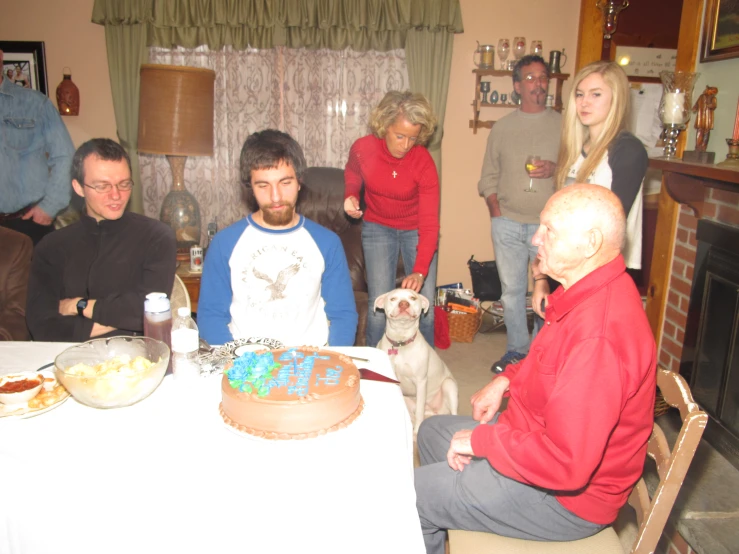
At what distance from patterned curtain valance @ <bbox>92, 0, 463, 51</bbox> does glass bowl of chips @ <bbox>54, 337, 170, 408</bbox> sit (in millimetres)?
3579

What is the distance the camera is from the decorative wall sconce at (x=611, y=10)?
4102 millimetres

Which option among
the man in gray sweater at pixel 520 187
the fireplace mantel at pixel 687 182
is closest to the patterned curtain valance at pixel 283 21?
the man in gray sweater at pixel 520 187

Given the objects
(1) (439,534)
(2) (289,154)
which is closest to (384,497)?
(1) (439,534)

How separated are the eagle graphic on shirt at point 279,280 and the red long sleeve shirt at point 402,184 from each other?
3.72 feet

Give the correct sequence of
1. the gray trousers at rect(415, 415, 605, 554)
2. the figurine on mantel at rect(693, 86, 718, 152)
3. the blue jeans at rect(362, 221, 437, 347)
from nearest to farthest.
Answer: the gray trousers at rect(415, 415, 605, 554) → the figurine on mantel at rect(693, 86, 718, 152) → the blue jeans at rect(362, 221, 437, 347)

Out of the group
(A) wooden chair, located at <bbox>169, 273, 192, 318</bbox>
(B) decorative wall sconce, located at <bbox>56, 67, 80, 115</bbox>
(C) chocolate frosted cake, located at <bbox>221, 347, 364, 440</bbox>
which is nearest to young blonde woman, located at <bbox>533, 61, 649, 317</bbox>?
(C) chocolate frosted cake, located at <bbox>221, 347, 364, 440</bbox>

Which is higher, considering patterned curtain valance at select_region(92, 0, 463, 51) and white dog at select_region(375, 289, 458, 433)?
patterned curtain valance at select_region(92, 0, 463, 51)

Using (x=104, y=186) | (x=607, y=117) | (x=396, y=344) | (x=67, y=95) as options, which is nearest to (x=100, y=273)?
(x=104, y=186)

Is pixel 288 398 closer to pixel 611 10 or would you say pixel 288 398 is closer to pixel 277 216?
pixel 277 216

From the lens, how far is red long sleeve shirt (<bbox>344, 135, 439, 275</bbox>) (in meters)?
3.04

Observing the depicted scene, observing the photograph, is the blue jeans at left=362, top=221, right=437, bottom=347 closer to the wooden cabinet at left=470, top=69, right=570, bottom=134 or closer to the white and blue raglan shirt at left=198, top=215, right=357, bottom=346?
the white and blue raglan shirt at left=198, top=215, right=357, bottom=346

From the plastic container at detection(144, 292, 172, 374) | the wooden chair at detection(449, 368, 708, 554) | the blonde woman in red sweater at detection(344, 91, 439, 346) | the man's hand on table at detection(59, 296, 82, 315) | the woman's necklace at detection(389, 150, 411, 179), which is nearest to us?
the wooden chair at detection(449, 368, 708, 554)

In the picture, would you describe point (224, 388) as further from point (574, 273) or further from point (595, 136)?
point (595, 136)

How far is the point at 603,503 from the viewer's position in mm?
1349
